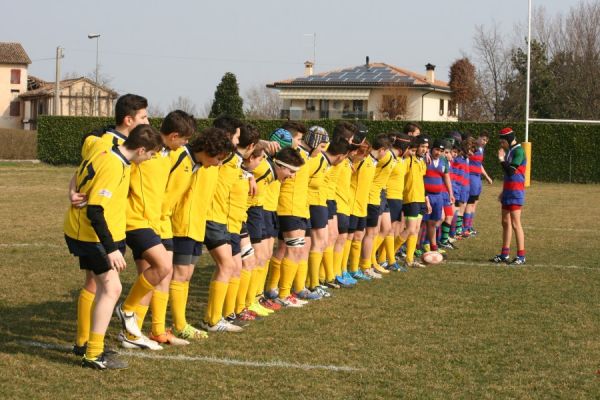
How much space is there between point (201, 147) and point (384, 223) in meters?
5.52

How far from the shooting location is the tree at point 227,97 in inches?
2395

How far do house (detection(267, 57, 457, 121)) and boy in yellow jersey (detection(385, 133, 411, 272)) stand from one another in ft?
177

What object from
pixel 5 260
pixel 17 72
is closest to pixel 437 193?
pixel 5 260

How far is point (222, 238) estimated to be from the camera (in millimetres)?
8516

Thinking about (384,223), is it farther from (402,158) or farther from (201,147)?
(201,147)

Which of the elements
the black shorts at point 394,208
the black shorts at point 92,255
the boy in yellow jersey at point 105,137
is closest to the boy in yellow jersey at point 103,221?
the black shorts at point 92,255

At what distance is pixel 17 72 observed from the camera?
312 ft

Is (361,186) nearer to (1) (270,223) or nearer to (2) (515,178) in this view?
(1) (270,223)

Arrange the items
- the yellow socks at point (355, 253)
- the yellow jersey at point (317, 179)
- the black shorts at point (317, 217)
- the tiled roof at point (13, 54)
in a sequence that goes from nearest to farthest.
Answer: the yellow jersey at point (317, 179)
the black shorts at point (317, 217)
the yellow socks at point (355, 253)
the tiled roof at point (13, 54)

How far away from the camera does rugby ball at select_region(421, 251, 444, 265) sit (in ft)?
44.9

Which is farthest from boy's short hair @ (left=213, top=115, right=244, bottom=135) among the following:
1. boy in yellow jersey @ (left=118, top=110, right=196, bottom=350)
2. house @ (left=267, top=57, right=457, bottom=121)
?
house @ (left=267, top=57, right=457, bottom=121)

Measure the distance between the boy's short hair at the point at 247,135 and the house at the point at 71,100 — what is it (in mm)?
69854

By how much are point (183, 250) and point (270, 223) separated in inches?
74.6

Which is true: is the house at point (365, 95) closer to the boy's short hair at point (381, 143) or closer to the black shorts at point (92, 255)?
the boy's short hair at point (381, 143)
